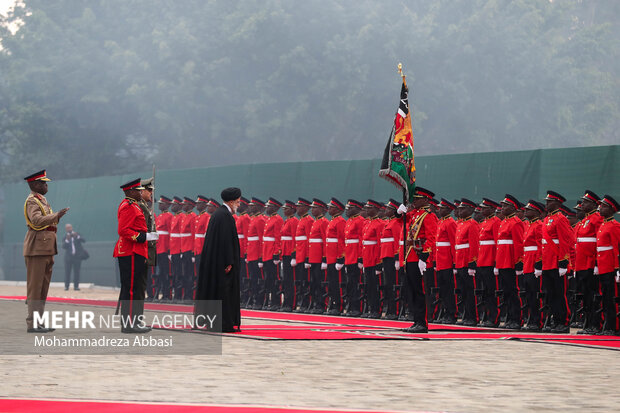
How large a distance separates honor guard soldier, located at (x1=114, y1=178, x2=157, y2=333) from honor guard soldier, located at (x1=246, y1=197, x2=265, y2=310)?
782 cm

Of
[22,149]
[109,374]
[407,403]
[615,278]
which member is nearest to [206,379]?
[109,374]

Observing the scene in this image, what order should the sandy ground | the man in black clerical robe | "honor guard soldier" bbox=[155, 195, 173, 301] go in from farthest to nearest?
1. "honor guard soldier" bbox=[155, 195, 173, 301]
2. the man in black clerical robe
3. the sandy ground

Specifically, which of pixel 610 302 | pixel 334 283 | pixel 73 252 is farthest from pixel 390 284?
pixel 73 252

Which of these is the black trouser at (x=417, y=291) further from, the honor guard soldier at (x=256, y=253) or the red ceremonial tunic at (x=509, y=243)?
the honor guard soldier at (x=256, y=253)

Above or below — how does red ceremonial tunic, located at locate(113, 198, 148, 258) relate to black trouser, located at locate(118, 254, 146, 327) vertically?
above

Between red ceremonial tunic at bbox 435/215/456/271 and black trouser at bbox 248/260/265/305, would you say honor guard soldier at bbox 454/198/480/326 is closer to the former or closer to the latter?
red ceremonial tunic at bbox 435/215/456/271

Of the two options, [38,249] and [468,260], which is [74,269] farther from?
[38,249]

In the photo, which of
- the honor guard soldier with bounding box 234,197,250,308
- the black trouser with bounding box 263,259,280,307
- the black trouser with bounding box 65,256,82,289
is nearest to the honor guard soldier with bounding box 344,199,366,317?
the black trouser with bounding box 263,259,280,307

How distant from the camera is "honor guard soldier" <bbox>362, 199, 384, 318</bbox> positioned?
63.2 ft

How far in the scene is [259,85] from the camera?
173ft

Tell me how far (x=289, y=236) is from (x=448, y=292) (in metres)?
4.30

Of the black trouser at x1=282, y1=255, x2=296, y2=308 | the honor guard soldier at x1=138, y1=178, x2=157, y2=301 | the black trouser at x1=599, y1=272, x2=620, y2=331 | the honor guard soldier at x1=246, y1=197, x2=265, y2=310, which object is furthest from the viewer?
the honor guard soldier at x1=246, y1=197, x2=265, y2=310

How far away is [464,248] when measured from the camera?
1761 centimetres

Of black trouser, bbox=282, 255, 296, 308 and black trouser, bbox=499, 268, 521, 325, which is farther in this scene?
black trouser, bbox=282, 255, 296, 308
